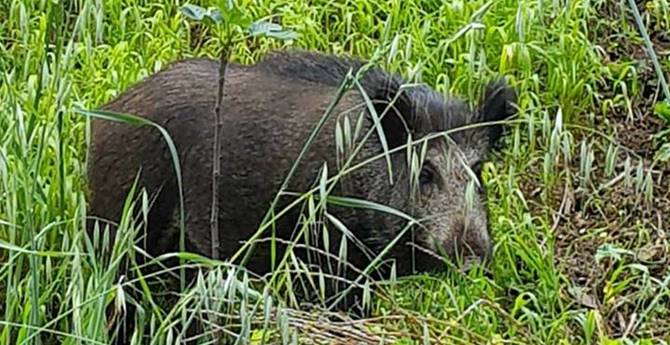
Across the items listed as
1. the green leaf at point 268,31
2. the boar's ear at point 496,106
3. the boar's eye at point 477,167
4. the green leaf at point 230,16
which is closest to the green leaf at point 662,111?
the boar's ear at point 496,106

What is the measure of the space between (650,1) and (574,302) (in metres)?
1.89

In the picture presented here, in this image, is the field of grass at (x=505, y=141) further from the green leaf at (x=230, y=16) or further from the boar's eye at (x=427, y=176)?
the green leaf at (x=230, y=16)

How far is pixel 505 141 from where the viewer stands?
190 inches

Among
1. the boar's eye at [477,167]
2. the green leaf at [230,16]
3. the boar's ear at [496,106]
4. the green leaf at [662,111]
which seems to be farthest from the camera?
the green leaf at [662,111]

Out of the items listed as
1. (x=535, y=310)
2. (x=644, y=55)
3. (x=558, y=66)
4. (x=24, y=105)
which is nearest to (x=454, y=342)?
(x=535, y=310)

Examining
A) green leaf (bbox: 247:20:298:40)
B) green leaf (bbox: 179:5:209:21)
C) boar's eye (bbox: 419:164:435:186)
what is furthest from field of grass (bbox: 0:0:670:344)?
green leaf (bbox: 247:20:298:40)

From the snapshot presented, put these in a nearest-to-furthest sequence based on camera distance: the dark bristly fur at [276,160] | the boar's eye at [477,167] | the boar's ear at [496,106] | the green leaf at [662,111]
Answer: the dark bristly fur at [276,160]
the boar's eye at [477,167]
the boar's ear at [496,106]
the green leaf at [662,111]

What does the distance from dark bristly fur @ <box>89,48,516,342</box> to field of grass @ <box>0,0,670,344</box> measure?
0.13 m

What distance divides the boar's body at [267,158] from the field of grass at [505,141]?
0.46 feet

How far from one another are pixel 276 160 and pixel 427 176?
459mm

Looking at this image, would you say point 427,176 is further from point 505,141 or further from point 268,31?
point 268,31

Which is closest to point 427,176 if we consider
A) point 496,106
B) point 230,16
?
point 496,106

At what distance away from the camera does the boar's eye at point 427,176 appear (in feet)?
14.3

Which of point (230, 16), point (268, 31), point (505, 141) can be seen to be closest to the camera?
point (230, 16)
